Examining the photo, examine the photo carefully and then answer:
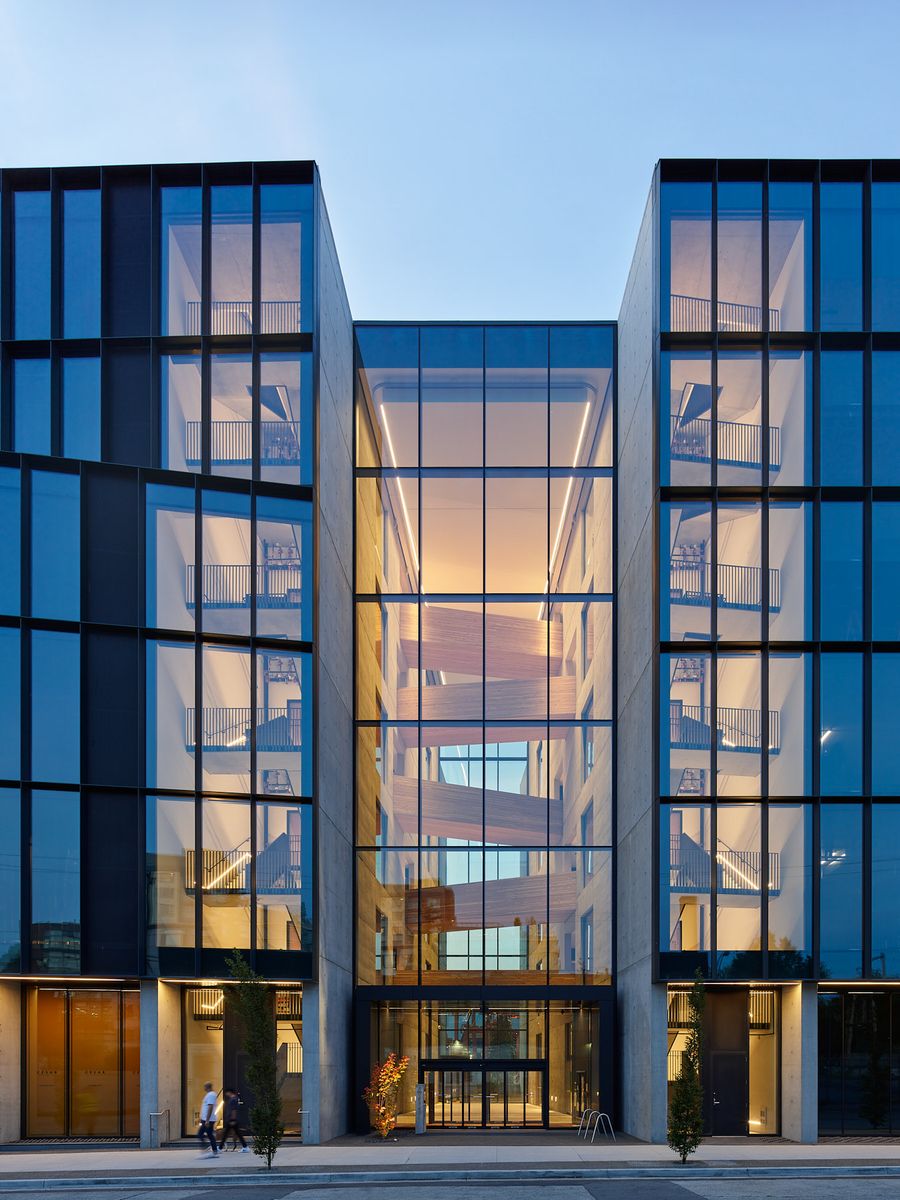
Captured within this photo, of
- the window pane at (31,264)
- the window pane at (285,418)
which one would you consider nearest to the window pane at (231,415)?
the window pane at (285,418)

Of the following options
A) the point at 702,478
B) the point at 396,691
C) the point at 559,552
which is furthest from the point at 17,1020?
the point at 702,478

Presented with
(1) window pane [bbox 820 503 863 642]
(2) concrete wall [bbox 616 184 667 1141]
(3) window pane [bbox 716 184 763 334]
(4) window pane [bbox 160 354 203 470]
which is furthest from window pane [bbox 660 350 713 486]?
(4) window pane [bbox 160 354 203 470]

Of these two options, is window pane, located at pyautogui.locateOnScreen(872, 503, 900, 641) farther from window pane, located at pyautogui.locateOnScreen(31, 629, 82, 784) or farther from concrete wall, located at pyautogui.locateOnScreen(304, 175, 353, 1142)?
window pane, located at pyautogui.locateOnScreen(31, 629, 82, 784)

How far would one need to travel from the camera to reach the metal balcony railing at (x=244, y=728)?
25156 mm

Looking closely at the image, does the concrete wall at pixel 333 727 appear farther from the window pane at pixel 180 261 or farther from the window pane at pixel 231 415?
the window pane at pixel 180 261

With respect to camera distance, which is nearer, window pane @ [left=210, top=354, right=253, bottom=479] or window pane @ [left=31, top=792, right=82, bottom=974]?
window pane @ [left=31, top=792, right=82, bottom=974]

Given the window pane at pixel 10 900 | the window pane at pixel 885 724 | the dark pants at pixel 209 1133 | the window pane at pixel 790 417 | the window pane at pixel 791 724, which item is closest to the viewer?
the dark pants at pixel 209 1133

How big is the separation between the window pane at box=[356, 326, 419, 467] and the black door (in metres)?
16.4

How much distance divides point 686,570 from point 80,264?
1595 centimetres

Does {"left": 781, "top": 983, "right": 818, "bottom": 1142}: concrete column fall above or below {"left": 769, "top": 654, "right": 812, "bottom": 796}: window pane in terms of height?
below

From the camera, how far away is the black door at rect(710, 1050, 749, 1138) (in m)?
26.3

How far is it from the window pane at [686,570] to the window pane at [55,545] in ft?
41.0

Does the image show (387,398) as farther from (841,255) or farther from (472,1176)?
(472,1176)

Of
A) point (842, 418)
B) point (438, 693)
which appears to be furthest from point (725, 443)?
point (438, 693)
